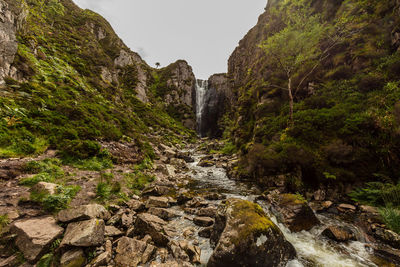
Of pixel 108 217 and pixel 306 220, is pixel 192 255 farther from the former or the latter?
pixel 306 220

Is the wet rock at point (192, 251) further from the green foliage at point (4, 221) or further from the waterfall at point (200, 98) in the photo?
the waterfall at point (200, 98)

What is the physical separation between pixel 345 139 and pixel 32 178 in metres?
16.0

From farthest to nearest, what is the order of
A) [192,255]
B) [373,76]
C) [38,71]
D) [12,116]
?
[38,71]
[373,76]
[12,116]
[192,255]

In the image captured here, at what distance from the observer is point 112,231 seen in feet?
15.1

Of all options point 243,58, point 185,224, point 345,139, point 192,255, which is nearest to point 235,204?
point 192,255

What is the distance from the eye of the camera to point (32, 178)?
18.8 ft

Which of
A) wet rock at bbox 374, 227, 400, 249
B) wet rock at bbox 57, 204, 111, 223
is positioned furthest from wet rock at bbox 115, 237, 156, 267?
wet rock at bbox 374, 227, 400, 249

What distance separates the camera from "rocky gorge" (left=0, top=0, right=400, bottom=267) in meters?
3.97

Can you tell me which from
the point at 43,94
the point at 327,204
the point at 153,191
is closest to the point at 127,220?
the point at 153,191

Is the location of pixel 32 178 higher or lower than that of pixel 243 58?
lower

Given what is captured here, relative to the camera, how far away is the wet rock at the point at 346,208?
6623 mm

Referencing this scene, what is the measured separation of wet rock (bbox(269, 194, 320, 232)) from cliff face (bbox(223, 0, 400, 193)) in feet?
10.1

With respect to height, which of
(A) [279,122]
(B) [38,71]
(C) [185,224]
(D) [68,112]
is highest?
(B) [38,71]

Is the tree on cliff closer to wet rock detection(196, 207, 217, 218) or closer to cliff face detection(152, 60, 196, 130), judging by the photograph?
wet rock detection(196, 207, 217, 218)
